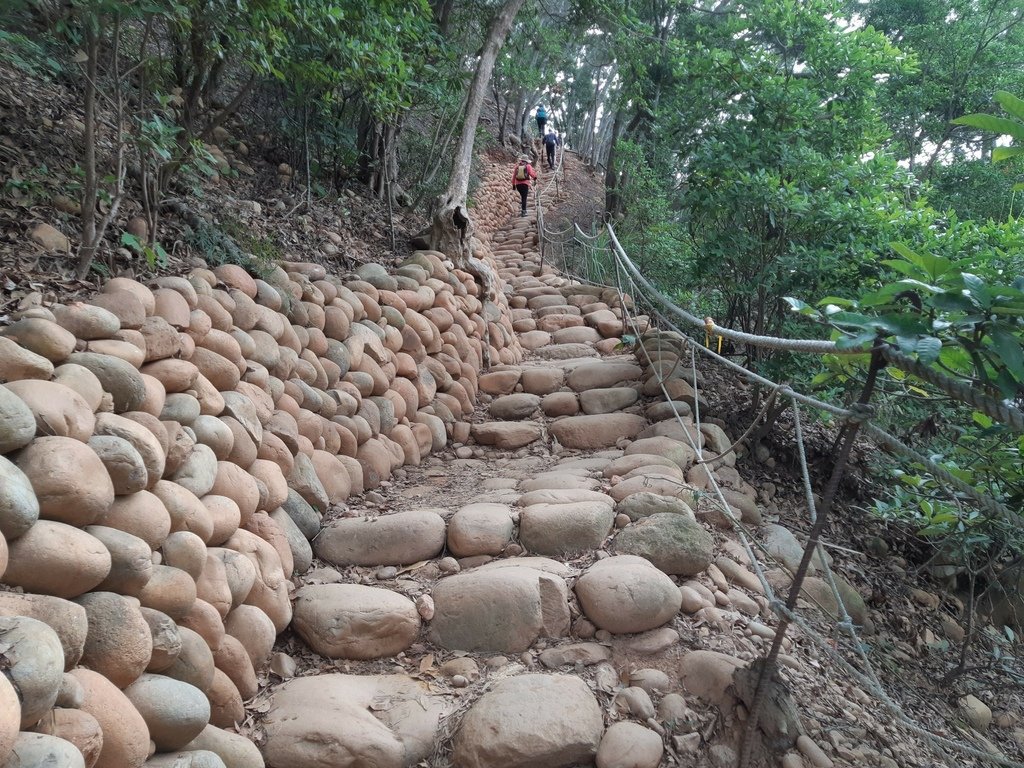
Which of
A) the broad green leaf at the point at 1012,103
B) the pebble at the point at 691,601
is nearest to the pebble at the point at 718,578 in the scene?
the pebble at the point at 691,601

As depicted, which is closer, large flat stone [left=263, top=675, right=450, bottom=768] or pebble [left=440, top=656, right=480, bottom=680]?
large flat stone [left=263, top=675, right=450, bottom=768]

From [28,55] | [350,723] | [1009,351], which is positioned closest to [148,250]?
[28,55]

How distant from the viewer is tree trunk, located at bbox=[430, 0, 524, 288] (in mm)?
5191

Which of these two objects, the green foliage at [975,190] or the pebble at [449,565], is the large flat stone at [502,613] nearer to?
the pebble at [449,565]

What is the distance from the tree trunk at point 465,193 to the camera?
519 cm

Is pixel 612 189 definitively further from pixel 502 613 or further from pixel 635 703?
pixel 635 703

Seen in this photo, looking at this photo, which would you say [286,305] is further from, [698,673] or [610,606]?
[698,673]

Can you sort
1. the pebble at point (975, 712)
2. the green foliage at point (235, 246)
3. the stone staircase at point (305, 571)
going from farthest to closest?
the green foliage at point (235, 246), the pebble at point (975, 712), the stone staircase at point (305, 571)

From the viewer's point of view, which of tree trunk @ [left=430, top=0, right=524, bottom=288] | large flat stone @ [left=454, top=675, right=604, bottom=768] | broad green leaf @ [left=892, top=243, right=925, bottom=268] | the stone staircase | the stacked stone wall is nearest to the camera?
broad green leaf @ [left=892, top=243, right=925, bottom=268]

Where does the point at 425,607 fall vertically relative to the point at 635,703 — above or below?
above

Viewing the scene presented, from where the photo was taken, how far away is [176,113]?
160 inches

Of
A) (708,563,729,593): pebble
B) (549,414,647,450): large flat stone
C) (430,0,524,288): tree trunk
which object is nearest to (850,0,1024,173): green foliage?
(430,0,524,288): tree trunk

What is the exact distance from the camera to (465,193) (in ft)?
17.8

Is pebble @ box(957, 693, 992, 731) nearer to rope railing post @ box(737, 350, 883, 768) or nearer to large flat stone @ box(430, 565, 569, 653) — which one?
rope railing post @ box(737, 350, 883, 768)
